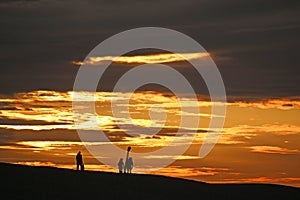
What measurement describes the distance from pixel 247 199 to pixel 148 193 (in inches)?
276

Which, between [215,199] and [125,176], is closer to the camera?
[215,199]

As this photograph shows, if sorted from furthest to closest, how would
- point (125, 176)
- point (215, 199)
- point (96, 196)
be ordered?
1. point (125, 176)
2. point (215, 199)
3. point (96, 196)

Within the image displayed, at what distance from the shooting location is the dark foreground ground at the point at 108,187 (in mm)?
45812

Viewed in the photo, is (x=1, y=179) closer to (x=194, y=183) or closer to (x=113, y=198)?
(x=113, y=198)

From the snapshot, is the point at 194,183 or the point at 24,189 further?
the point at 194,183

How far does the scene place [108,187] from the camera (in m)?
48.4

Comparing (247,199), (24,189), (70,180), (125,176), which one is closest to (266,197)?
(247,199)

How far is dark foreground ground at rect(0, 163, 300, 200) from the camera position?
1804 inches

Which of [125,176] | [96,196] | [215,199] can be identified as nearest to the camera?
[96,196]

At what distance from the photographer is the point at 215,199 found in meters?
48.9

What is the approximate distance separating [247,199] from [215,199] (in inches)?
97.2

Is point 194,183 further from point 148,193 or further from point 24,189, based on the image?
point 24,189

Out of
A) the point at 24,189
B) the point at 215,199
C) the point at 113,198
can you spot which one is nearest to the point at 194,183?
the point at 215,199

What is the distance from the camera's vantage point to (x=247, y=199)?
4984 cm
